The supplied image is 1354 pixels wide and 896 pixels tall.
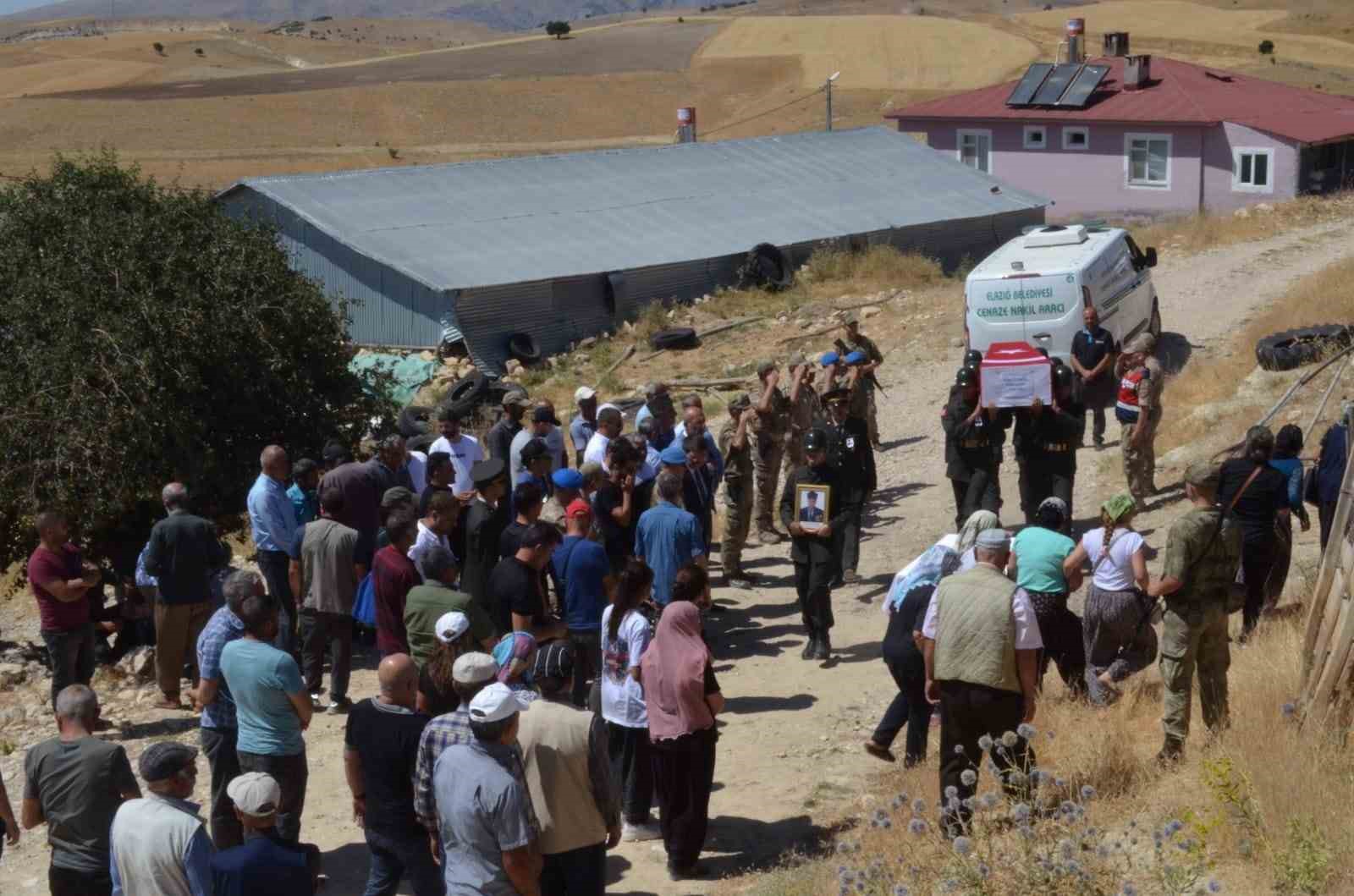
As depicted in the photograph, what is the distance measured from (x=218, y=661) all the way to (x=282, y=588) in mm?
3371

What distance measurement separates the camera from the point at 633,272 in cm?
2945

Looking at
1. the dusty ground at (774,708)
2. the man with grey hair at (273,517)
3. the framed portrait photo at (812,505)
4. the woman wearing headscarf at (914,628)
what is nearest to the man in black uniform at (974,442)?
the dusty ground at (774,708)

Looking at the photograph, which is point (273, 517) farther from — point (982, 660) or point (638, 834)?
point (982, 660)

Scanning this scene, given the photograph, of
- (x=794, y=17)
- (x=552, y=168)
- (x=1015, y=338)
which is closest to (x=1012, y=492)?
(x=1015, y=338)

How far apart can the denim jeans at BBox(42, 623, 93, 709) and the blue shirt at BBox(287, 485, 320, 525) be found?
1701mm

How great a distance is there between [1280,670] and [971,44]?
84.1 metres

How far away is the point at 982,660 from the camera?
22.1 feet

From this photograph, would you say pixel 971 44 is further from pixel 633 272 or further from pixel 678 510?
pixel 678 510

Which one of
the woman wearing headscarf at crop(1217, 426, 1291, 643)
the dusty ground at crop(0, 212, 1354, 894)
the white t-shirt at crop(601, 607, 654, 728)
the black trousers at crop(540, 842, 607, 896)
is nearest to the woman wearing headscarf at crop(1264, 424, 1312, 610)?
the woman wearing headscarf at crop(1217, 426, 1291, 643)

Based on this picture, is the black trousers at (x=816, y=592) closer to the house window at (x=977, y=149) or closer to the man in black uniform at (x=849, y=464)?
the man in black uniform at (x=849, y=464)

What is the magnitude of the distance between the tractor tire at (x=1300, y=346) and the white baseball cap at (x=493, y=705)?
1310 cm

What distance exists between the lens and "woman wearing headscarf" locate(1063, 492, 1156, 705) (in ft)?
27.8

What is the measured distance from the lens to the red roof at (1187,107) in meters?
39.2

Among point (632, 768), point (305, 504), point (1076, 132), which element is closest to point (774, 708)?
point (632, 768)
